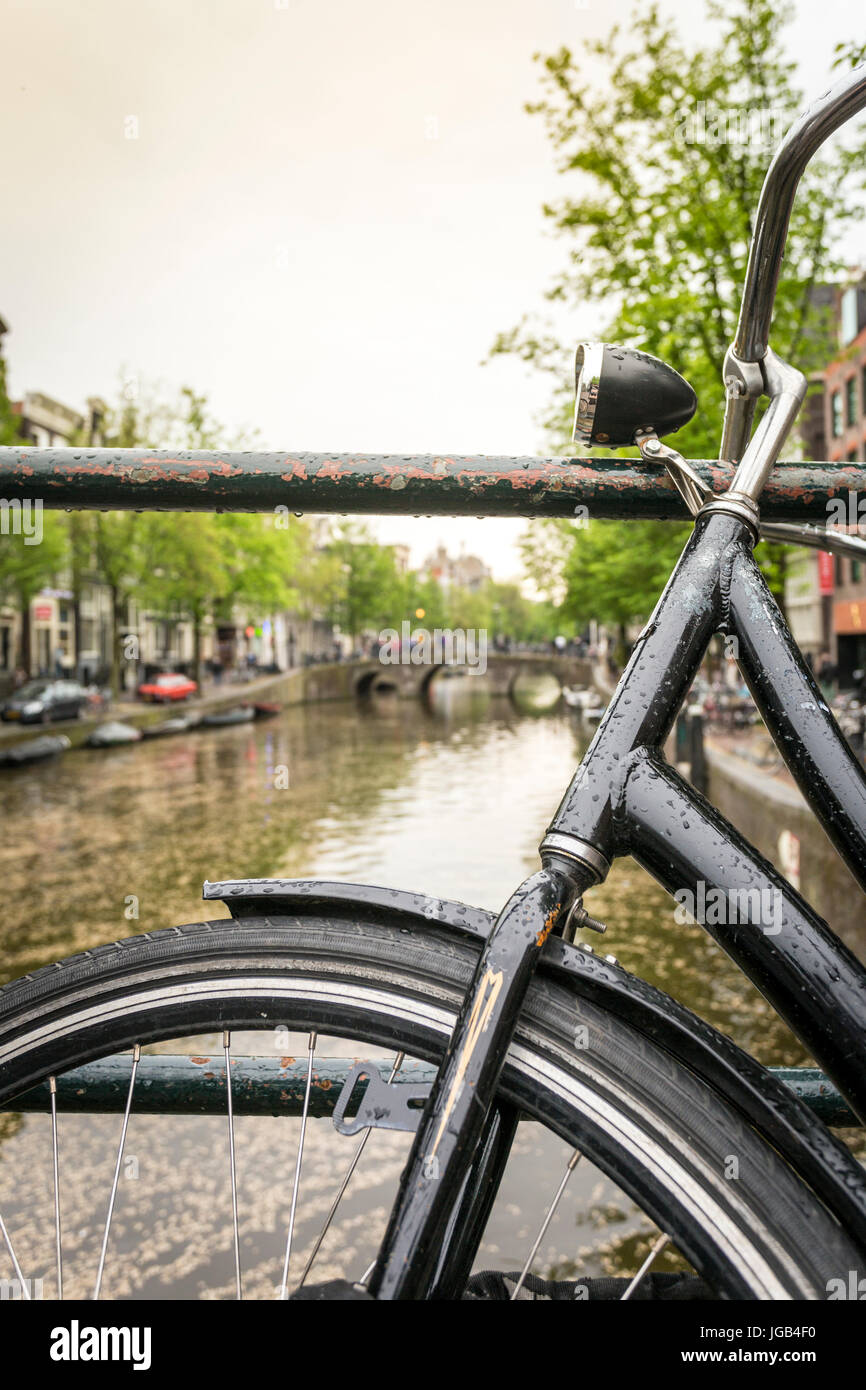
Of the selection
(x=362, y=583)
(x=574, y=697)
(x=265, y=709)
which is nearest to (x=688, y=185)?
(x=265, y=709)

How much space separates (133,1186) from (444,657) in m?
67.1

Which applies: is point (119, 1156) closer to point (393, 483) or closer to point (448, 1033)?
point (448, 1033)

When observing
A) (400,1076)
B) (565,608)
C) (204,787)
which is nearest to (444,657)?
(565,608)

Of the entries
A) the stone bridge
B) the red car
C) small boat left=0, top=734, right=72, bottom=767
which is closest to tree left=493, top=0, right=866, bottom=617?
small boat left=0, top=734, right=72, bottom=767

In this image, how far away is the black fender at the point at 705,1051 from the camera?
2.69 feet

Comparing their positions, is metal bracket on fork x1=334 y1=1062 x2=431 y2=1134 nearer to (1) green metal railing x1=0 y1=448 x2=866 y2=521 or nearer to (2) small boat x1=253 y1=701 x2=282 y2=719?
(1) green metal railing x1=0 y1=448 x2=866 y2=521

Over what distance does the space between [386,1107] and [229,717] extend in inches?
1630

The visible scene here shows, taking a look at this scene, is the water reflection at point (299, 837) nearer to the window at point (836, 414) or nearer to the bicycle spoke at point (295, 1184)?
the bicycle spoke at point (295, 1184)

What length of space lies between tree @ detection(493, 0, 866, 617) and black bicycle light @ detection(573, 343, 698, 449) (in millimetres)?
11248

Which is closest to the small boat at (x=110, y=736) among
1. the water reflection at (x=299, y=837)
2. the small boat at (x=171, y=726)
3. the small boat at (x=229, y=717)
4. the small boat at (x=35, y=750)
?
the water reflection at (x=299, y=837)

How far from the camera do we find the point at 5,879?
1883 cm

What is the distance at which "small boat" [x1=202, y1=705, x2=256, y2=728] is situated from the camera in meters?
40.2

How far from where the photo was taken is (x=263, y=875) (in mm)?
19297

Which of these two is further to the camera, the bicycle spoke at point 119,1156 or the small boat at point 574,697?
the small boat at point 574,697
